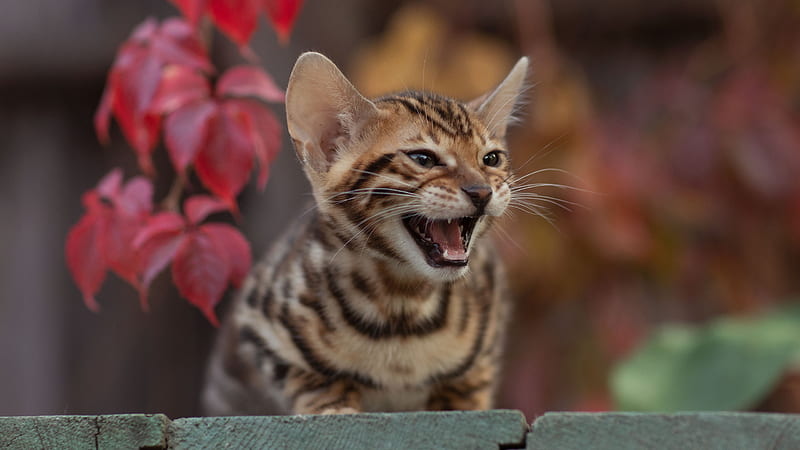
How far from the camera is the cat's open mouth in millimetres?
2699

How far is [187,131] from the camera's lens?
289cm

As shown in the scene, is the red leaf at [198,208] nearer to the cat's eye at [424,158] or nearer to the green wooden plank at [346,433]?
the cat's eye at [424,158]

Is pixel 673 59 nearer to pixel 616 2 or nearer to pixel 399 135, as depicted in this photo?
pixel 616 2

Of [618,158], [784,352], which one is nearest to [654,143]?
[618,158]

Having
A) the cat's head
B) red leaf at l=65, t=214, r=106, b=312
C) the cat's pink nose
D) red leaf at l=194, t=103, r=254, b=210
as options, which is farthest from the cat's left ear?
red leaf at l=65, t=214, r=106, b=312

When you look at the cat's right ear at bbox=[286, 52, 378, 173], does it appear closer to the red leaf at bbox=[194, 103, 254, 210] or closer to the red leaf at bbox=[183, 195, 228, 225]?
the red leaf at bbox=[194, 103, 254, 210]

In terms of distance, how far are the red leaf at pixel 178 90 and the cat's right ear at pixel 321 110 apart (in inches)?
13.6

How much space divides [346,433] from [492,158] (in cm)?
97

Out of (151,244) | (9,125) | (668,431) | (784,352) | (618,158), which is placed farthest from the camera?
(9,125)

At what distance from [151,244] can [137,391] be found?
2.56 meters

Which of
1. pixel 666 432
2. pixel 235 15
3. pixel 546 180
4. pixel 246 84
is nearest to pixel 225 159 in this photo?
pixel 246 84

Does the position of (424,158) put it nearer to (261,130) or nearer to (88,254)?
(261,130)

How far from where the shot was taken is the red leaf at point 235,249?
2822mm

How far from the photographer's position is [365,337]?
2.85 meters
